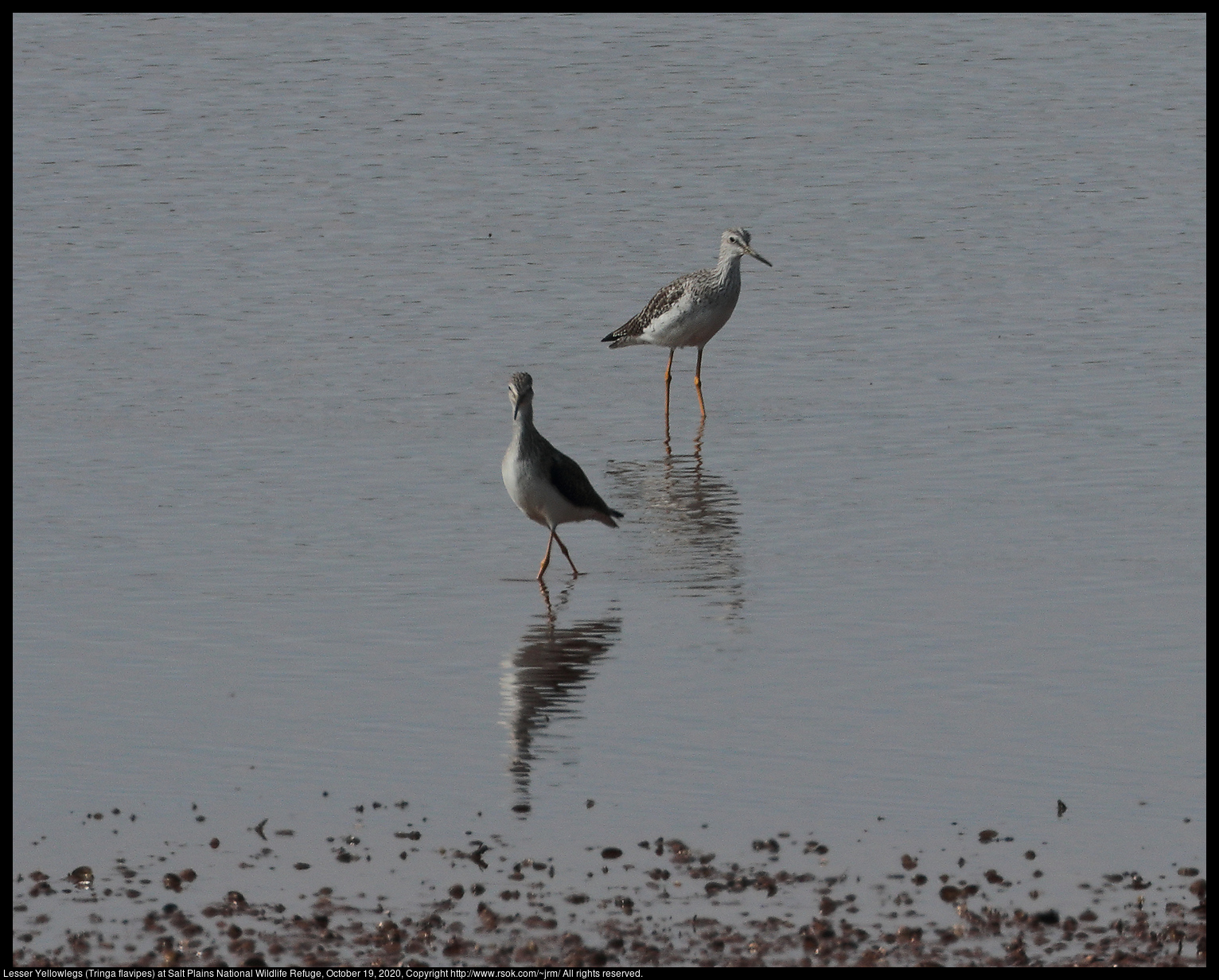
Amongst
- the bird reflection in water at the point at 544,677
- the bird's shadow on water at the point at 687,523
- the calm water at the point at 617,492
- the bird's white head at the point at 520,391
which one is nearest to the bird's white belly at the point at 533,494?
the bird's white head at the point at 520,391

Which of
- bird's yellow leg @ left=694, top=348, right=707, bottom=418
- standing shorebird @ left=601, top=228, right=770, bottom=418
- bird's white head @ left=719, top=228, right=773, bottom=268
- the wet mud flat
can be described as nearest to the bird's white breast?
standing shorebird @ left=601, top=228, right=770, bottom=418

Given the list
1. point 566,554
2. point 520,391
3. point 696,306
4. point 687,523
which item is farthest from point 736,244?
point 520,391

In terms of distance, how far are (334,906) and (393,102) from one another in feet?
155

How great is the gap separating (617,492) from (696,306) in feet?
18.8

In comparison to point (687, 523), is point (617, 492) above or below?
above

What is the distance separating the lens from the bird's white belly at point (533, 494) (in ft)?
51.3

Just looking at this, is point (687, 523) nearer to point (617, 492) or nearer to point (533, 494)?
point (617, 492)

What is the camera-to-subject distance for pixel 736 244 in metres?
24.7

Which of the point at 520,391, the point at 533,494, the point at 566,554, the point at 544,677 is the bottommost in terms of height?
the point at 544,677

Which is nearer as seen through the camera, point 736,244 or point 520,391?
point 520,391

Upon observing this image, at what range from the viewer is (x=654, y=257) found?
32781 millimetres

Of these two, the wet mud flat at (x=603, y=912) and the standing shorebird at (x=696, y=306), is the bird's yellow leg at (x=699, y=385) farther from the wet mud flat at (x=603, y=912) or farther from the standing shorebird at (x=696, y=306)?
the wet mud flat at (x=603, y=912)

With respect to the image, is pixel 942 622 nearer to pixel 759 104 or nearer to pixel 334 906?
pixel 334 906
